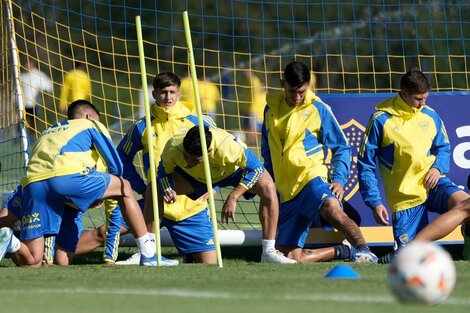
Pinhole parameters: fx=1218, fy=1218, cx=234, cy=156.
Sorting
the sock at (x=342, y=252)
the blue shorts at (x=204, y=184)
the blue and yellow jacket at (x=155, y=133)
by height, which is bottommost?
the sock at (x=342, y=252)

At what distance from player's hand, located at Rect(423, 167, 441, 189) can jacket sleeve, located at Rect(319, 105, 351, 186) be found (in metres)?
0.71

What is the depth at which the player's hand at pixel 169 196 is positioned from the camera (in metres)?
10.4

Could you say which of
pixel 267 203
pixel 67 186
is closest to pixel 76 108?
pixel 67 186

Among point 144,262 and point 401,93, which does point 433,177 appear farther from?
point 144,262

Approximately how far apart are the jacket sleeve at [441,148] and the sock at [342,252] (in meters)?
1.12

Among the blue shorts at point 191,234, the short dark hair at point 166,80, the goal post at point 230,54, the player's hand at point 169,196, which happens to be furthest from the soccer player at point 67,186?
the goal post at point 230,54

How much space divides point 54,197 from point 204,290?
2857 mm

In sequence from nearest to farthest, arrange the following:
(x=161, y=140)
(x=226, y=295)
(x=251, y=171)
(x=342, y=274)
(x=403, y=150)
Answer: (x=226, y=295) < (x=342, y=274) < (x=251, y=171) < (x=403, y=150) < (x=161, y=140)

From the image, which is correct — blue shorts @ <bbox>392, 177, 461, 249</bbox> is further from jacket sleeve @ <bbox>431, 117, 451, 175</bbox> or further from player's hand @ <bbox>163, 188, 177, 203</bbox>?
player's hand @ <bbox>163, 188, 177, 203</bbox>

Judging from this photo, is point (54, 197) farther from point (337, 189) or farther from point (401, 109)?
point (401, 109)

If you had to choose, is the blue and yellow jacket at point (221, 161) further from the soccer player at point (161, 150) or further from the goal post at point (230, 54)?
the goal post at point (230, 54)

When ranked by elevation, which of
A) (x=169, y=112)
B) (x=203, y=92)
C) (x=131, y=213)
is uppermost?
(x=203, y=92)

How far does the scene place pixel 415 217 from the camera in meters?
10.9

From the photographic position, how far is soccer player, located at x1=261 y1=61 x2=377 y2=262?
10.8 meters
